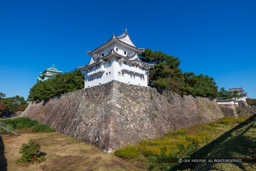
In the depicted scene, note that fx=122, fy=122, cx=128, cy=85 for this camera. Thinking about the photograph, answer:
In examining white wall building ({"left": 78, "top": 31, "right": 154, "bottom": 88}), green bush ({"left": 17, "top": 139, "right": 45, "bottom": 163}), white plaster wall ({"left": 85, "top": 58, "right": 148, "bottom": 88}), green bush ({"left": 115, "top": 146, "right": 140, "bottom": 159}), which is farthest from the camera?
white wall building ({"left": 78, "top": 31, "right": 154, "bottom": 88})

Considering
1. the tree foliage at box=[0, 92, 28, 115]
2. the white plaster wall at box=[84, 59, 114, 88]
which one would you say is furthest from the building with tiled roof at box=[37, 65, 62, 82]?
the white plaster wall at box=[84, 59, 114, 88]

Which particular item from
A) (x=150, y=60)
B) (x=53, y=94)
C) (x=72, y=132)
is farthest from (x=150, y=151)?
(x=53, y=94)

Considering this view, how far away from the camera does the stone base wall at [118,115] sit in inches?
451

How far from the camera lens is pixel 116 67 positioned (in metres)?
14.9

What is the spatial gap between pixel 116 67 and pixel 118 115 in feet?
19.2

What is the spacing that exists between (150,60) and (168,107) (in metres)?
9.97

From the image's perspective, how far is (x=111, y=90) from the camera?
43.9 feet

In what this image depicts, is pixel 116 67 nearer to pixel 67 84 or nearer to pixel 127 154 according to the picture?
pixel 127 154

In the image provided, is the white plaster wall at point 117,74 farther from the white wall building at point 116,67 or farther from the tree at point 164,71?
the tree at point 164,71

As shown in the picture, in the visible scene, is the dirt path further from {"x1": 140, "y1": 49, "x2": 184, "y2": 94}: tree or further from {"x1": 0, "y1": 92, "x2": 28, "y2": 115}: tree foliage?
{"x1": 0, "y1": 92, "x2": 28, "y2": 115}: tree foliage

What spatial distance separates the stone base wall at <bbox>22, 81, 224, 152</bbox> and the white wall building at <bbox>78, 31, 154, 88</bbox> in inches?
48.3

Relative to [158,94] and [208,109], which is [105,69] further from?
[208,109]

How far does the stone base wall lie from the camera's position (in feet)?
37.6

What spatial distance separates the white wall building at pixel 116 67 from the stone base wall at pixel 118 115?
4.02 feet
